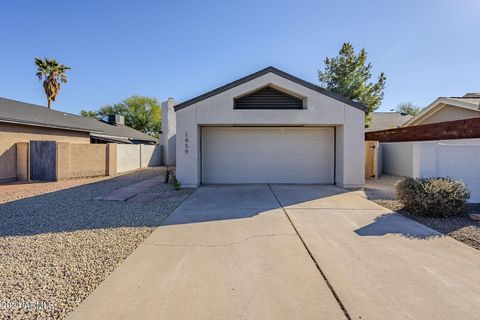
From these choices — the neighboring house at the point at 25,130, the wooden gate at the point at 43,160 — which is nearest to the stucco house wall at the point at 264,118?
the wooden gate at the point at 43,160

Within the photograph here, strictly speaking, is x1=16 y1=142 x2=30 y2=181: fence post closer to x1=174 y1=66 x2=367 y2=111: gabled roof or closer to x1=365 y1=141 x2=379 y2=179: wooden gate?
x1=174 y1=66 x2=367 y2=111: gabled roof

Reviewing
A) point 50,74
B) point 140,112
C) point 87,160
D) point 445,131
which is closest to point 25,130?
point 87,160

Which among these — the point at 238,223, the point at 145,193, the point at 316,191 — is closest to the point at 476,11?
the point at 316,191

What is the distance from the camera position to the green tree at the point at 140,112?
3800cm

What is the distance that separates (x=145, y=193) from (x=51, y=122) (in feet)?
34.2

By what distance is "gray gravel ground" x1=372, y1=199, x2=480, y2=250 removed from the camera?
4.66 m

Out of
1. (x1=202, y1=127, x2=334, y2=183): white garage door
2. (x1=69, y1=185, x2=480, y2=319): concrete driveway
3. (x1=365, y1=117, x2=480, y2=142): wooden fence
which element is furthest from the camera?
(x1=202, y1=127, x2=334, y2=183): white garage door

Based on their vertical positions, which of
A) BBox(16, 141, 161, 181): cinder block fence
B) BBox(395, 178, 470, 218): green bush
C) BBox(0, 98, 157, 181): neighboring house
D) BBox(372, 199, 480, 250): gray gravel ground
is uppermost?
BBox(0, 98, 157, 181): neighboring house

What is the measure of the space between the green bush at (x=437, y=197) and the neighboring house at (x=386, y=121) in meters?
19.6

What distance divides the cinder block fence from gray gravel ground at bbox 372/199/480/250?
14.8 meters

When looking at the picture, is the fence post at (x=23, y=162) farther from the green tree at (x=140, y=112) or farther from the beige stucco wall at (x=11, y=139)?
the green tree at (x=140, y=112)

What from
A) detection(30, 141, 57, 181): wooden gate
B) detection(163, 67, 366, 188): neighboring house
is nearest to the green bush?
detection(163, 67, 366, 188): neighboring house

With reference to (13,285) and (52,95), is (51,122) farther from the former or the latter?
(13,285)

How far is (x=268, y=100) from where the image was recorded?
10680mm
